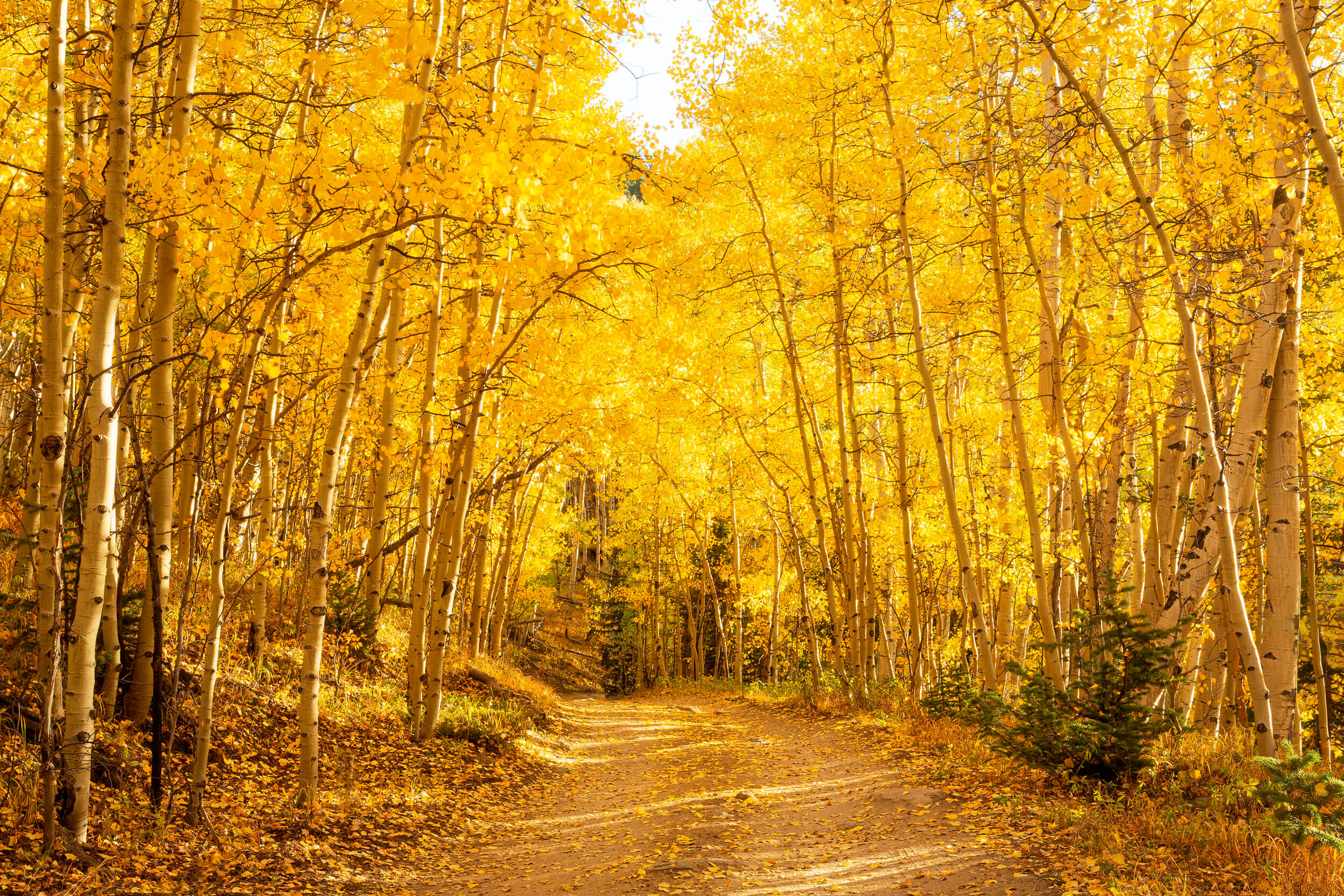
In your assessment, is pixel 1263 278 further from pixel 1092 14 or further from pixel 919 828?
pixel 919 828

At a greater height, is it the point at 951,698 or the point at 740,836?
the point at 951,698

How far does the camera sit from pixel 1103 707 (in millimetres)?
5172

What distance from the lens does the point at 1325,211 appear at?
6.05 m

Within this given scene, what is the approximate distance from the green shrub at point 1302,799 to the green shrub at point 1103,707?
844 mm

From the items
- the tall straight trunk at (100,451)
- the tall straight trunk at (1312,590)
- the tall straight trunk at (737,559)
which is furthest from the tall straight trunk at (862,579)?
the tall straight trunk at (100,451)

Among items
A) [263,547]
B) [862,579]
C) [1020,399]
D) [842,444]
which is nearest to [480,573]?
[263,547]

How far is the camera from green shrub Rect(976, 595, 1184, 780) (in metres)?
4.96

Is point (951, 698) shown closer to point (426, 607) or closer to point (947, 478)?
point (947, 478)

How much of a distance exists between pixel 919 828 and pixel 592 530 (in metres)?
26.1

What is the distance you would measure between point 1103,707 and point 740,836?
259cm

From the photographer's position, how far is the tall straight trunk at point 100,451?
3.68m

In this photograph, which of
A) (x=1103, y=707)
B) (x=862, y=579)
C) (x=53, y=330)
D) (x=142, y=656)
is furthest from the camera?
(x=862, y=579)

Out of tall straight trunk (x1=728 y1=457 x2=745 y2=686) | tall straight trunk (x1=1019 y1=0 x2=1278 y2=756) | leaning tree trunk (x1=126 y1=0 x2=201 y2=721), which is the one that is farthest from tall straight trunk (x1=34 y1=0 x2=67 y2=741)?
tall straight trunk (x1=728 y1=457 x2=745 y2=686)

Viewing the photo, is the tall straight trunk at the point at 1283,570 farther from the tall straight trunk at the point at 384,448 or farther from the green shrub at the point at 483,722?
the green shrub at the point at 483,722
